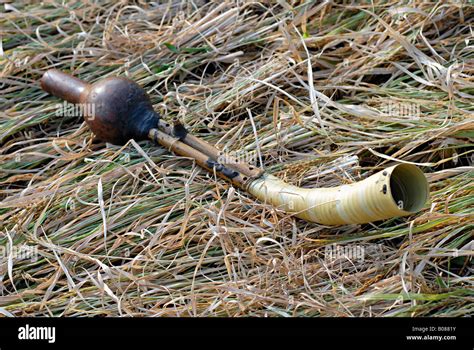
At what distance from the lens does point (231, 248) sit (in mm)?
2508

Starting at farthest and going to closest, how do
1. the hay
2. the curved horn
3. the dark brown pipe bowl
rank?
the dark brown pipe bowl < the hay < the curved horn

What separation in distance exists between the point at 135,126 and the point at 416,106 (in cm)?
96

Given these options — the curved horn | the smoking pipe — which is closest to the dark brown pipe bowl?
the smoking pipe

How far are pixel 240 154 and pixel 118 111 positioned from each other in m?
0.45

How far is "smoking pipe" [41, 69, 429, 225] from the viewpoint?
7.59 feet

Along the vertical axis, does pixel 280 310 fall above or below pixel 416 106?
below

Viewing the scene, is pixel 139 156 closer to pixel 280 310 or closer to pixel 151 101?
pixel 151 101

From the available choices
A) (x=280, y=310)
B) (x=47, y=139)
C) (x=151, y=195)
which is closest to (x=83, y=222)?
(x=151, y=195)

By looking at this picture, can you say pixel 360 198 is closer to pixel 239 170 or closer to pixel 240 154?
pixel 239 170

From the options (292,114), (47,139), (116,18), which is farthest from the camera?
(116,18)

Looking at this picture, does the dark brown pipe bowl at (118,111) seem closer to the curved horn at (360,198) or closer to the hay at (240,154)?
the hay at (240,154)

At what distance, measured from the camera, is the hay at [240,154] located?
2.39m

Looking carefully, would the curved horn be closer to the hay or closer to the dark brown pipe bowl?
the hay

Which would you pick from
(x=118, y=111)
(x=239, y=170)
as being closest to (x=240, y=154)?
(x=239, y=170)
